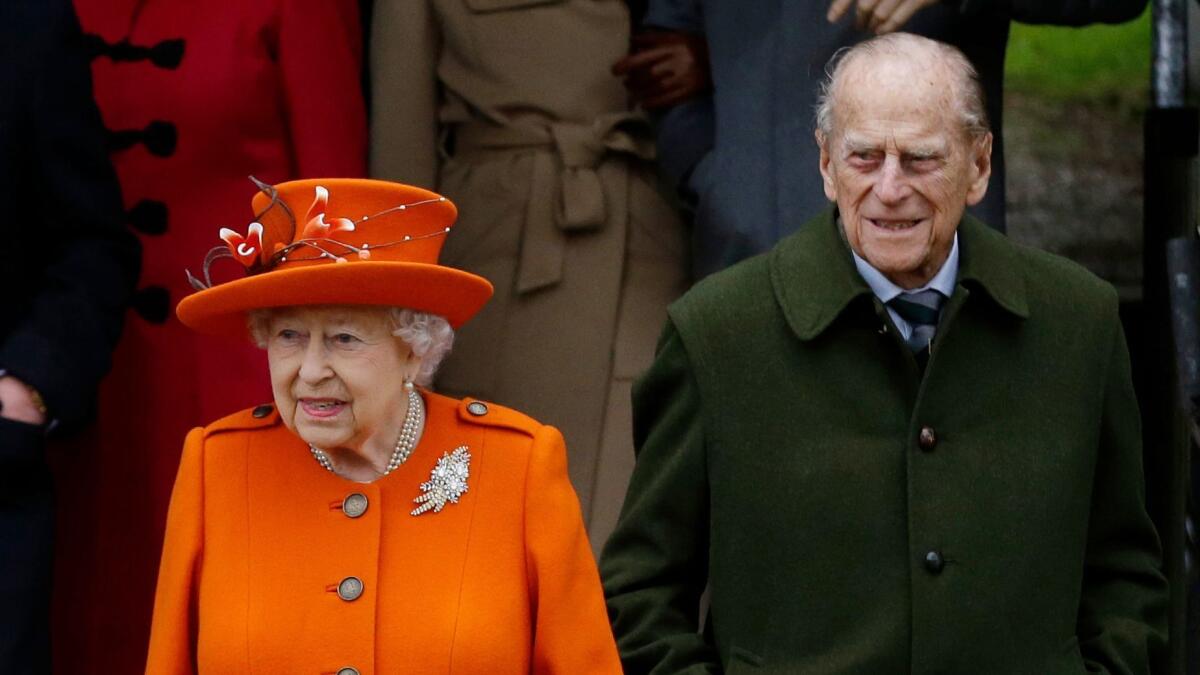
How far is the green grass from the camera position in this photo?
20.2 ft

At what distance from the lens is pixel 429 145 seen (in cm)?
564

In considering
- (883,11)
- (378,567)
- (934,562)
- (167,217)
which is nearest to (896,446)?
(934,562)

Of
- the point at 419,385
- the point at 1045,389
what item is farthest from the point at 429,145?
the point at 1045,389

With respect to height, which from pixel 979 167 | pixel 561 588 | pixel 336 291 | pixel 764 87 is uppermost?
pixel 764 87

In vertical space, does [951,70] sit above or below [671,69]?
below

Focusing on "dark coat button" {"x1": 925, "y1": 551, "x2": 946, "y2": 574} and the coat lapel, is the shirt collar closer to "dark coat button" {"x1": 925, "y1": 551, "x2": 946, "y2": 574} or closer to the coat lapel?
the coat lapel

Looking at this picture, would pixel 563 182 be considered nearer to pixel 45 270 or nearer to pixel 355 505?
pixel 45 270

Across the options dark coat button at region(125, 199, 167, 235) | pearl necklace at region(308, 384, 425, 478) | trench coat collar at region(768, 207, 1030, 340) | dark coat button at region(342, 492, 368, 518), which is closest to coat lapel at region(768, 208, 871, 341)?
trench coat collar at region(768, 207, 1030, 340)

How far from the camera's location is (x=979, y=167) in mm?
4078

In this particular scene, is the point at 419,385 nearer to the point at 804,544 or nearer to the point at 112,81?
the point at 804,544

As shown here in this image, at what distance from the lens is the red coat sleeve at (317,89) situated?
5324 millimetres

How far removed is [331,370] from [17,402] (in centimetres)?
119

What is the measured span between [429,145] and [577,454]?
32.1 inches

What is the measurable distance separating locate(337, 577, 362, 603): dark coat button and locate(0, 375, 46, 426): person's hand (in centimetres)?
117
